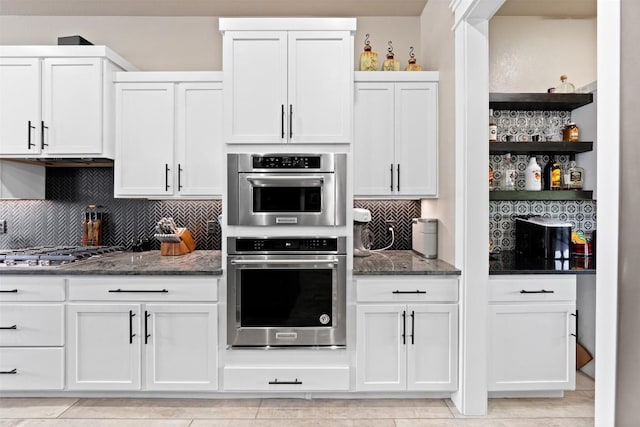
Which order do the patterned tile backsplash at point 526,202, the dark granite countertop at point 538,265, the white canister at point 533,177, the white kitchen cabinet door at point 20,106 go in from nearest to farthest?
the dark granite countertop at point 538,265 → the white kitchen cabinet door at point 20,106 → the white canister at point 533,177 → the patterned tile backsplash at point 526,202

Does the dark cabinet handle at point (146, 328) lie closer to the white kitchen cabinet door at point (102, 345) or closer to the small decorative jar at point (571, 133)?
the white kitchen cabinet door at point (102, 345)

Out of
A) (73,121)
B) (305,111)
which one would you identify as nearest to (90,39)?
(73,121)

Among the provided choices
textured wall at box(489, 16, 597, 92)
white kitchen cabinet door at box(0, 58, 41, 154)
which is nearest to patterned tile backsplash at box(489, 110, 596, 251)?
textured wall at box(489, 16, 597, 92)

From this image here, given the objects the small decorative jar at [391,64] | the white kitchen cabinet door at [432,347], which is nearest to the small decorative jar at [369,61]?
the small decorative jar at [391,64]

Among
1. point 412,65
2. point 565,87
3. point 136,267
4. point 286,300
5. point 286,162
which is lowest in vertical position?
point 286,300

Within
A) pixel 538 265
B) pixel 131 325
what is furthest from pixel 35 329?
pixel 538 265

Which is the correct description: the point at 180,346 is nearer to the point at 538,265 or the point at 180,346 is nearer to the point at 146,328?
the point at 146,328

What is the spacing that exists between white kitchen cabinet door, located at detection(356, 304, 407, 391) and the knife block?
141cm

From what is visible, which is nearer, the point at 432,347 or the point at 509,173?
the point at 432,347

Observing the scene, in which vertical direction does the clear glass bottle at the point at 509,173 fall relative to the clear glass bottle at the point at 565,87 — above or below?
below

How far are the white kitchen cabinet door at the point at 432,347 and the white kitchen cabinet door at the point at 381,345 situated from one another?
2.6 inches

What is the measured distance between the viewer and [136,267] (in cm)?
247

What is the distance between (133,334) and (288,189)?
4.15 feet

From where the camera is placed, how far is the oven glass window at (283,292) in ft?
8.13
